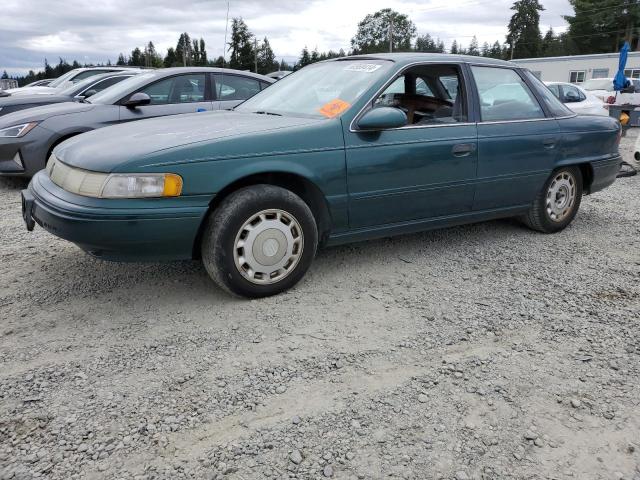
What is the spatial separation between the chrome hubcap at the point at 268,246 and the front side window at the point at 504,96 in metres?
1.88

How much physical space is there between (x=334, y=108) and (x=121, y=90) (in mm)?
4116

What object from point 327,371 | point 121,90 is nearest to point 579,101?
point 121,90

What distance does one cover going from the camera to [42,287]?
139 inches

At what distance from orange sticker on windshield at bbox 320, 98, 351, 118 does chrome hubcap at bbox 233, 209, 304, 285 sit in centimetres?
77

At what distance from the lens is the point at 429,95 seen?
14.6 feet

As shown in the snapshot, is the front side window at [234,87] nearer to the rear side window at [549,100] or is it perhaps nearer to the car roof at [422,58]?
the car roof at [422,58]

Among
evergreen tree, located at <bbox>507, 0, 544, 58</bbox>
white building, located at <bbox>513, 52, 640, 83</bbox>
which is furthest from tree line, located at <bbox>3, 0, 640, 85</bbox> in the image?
white building, located at <bbox>513, 52, 640, 83</bbox>

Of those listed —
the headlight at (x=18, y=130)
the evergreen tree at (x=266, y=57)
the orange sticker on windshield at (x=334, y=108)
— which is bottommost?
the headlight at (x=18, y=130)

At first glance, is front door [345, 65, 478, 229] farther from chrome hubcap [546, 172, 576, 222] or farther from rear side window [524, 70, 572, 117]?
chrome hubcap [546, 172, 576, 222]

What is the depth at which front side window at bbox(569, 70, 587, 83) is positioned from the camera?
107 feet

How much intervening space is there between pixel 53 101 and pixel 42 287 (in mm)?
5648

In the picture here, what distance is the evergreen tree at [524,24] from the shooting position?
7150cm

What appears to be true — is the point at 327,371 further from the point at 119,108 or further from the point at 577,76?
the point at 577,76

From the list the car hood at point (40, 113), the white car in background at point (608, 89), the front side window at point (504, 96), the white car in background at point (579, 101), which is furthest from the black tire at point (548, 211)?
the white car in background at point (608, 89)
